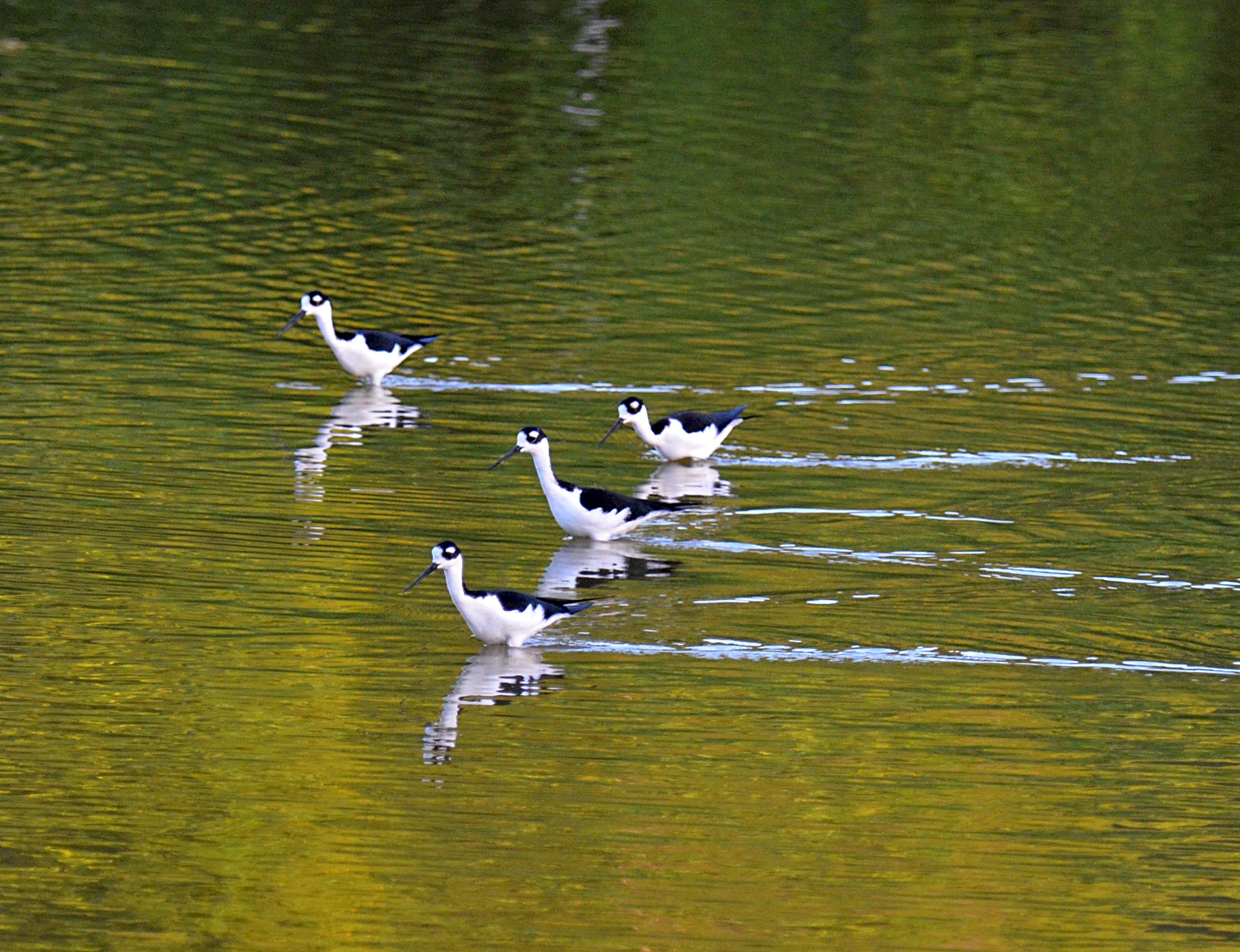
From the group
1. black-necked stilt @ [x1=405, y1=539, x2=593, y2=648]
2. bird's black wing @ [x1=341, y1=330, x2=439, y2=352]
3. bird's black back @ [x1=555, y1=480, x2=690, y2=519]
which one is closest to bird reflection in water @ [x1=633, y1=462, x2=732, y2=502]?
bird's black back @ [x1=555, y1=480, x2=690, y2=519]

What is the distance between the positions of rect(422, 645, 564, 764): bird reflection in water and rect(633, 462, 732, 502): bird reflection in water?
14.8ft

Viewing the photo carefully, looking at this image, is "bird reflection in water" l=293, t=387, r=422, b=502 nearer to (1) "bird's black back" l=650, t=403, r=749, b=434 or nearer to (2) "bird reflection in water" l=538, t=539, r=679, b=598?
(2) "bird reflection in water" l=538, t=539, r=679, b=598

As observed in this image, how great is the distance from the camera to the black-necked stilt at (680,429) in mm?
18812

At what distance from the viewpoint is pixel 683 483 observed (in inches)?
741

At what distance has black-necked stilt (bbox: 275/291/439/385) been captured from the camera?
21141 millimetres

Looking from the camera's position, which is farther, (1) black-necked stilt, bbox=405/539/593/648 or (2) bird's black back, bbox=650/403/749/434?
(2) bird's black back, bbox=650/403/749/434

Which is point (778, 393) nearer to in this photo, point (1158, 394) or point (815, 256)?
point (1158, 394)

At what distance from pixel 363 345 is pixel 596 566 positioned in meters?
5.76

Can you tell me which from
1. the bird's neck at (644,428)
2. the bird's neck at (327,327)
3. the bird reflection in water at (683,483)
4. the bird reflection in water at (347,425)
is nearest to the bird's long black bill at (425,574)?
the bird reflection in water at (347,425)

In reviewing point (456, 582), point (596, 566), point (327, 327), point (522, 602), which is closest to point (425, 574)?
point (456, 582)

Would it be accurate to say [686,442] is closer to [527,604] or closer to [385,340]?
[385,340]

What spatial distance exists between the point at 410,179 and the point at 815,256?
6447mm

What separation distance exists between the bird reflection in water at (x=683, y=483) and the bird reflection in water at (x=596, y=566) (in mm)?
1440

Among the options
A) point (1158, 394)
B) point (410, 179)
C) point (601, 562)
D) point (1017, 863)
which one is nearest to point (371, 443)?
point (601, 562)
